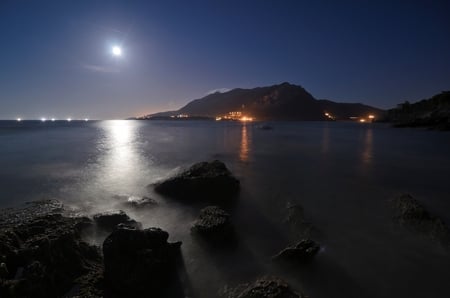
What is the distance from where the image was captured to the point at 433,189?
45.1 ft

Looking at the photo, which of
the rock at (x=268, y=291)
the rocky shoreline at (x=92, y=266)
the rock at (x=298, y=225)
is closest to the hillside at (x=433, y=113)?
the rock at (x=298, y=225)

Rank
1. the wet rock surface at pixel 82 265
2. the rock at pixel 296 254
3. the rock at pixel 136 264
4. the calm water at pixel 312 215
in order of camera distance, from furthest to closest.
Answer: the rock at pixel 296 254
the calm water at pixel 312 215
the rock at pixel 136 264
the wet rock surface at pixel 82 265

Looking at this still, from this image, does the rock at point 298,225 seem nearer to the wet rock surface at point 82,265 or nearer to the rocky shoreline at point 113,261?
the rocky shoreline at point 113,261

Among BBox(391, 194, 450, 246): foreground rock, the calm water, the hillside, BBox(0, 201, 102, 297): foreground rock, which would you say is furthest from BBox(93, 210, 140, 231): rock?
the hillside

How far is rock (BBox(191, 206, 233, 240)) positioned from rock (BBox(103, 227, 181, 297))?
5.66 ft

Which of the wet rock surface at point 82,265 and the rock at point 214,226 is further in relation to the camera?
the rock at point 214,226

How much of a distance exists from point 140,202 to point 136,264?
19.6 feet

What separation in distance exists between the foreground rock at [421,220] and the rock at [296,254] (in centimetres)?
449

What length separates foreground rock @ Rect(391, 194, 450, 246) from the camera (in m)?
7.74

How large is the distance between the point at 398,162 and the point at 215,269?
24087mm

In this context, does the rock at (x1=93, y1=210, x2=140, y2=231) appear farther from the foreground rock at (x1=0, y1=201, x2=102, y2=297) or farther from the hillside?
the hillside

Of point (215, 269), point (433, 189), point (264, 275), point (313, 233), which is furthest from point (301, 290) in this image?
point (433, 189)

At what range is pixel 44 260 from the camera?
5.34 meters

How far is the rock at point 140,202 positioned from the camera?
1088cm
